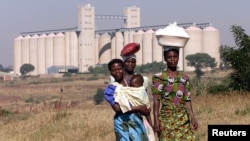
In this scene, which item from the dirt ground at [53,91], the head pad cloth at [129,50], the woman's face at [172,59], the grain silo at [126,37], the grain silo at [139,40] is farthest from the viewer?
the grain silo at [126,37]

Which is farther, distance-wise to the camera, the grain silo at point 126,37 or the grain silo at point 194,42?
the grain silo at point 126,37

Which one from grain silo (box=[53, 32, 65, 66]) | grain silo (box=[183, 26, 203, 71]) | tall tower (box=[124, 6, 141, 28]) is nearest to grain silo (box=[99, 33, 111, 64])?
grain silo (box=[53, 32, 65, 66])

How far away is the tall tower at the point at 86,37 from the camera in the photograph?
114375 millimetres

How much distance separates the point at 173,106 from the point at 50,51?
378 ft

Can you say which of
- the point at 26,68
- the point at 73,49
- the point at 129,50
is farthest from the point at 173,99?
the point at 26,68

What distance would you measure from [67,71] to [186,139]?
4182 inches

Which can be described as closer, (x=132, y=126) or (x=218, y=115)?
(x=132, y=126)

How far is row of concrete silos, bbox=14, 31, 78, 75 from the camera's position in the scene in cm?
11750

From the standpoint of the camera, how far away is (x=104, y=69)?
4077 inches

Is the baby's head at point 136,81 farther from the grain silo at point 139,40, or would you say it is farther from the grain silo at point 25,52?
the grain silo at point 25,52

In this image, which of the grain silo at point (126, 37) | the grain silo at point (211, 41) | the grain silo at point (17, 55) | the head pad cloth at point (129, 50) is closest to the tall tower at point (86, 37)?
the grain silo at point (126, 37)

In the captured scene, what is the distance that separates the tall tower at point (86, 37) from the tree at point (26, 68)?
9119 mm

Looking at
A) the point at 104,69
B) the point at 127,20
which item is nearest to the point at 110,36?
the point at 127,20

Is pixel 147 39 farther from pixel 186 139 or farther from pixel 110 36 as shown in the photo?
pixel 186 139
